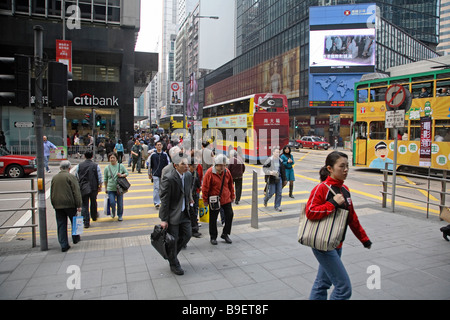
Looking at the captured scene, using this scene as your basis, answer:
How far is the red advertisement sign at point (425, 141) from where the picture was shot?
535 inches

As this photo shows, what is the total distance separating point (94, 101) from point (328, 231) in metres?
27.2

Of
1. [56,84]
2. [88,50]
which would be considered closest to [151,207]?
[56,84]

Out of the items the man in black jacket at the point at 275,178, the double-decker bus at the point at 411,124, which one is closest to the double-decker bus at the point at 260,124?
the double-decker bus at the point at 411,124

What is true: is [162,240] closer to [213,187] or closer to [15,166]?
[213,187]

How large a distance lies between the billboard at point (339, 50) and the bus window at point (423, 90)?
125 feet

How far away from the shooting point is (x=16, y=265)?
16.3ft

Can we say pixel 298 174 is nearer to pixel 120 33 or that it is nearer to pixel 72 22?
pixel 120 33

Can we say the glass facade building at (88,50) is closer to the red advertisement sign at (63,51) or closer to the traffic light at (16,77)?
the red advertisement sign at (63,51)

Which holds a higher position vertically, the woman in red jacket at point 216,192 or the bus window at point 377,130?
the bus window at point 377,130

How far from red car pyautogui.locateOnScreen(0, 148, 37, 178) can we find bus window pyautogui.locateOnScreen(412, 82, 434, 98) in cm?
1670

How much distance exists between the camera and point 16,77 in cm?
517

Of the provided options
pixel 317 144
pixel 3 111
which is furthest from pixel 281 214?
pixel 317 144

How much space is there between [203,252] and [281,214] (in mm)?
3375

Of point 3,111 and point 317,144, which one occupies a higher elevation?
point 3,111
